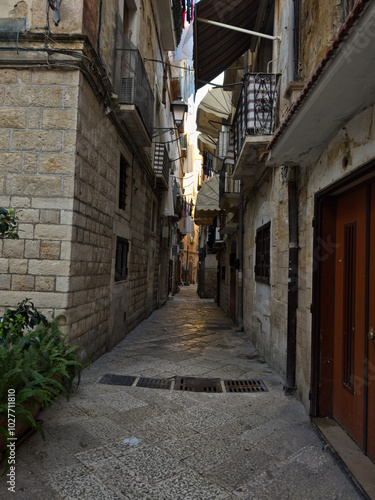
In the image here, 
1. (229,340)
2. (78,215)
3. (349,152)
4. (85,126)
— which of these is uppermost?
(85,126)

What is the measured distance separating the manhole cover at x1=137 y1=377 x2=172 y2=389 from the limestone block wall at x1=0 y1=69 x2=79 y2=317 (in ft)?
4.64

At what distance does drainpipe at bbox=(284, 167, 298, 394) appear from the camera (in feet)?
14.7

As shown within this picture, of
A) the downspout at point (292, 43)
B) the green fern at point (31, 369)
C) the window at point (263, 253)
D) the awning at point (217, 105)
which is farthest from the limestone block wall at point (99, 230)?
the awning at point (217, 105)

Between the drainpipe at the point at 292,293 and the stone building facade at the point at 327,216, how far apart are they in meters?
0.01

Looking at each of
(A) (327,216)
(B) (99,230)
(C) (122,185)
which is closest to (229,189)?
(C) (122,185)

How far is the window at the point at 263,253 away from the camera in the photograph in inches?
259

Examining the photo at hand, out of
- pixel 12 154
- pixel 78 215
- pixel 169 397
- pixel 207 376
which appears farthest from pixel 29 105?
pixel 207 376

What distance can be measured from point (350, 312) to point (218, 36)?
21.4 ft

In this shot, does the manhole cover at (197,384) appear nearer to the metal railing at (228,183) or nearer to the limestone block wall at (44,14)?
the limestone block wall at (44,14)

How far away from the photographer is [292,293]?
4.56m

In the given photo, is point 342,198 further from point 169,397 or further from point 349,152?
point 169,397

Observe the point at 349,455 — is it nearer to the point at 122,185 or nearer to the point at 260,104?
the point at 260,104

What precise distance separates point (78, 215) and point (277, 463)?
3602 millimetres

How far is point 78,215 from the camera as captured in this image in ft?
15.7
